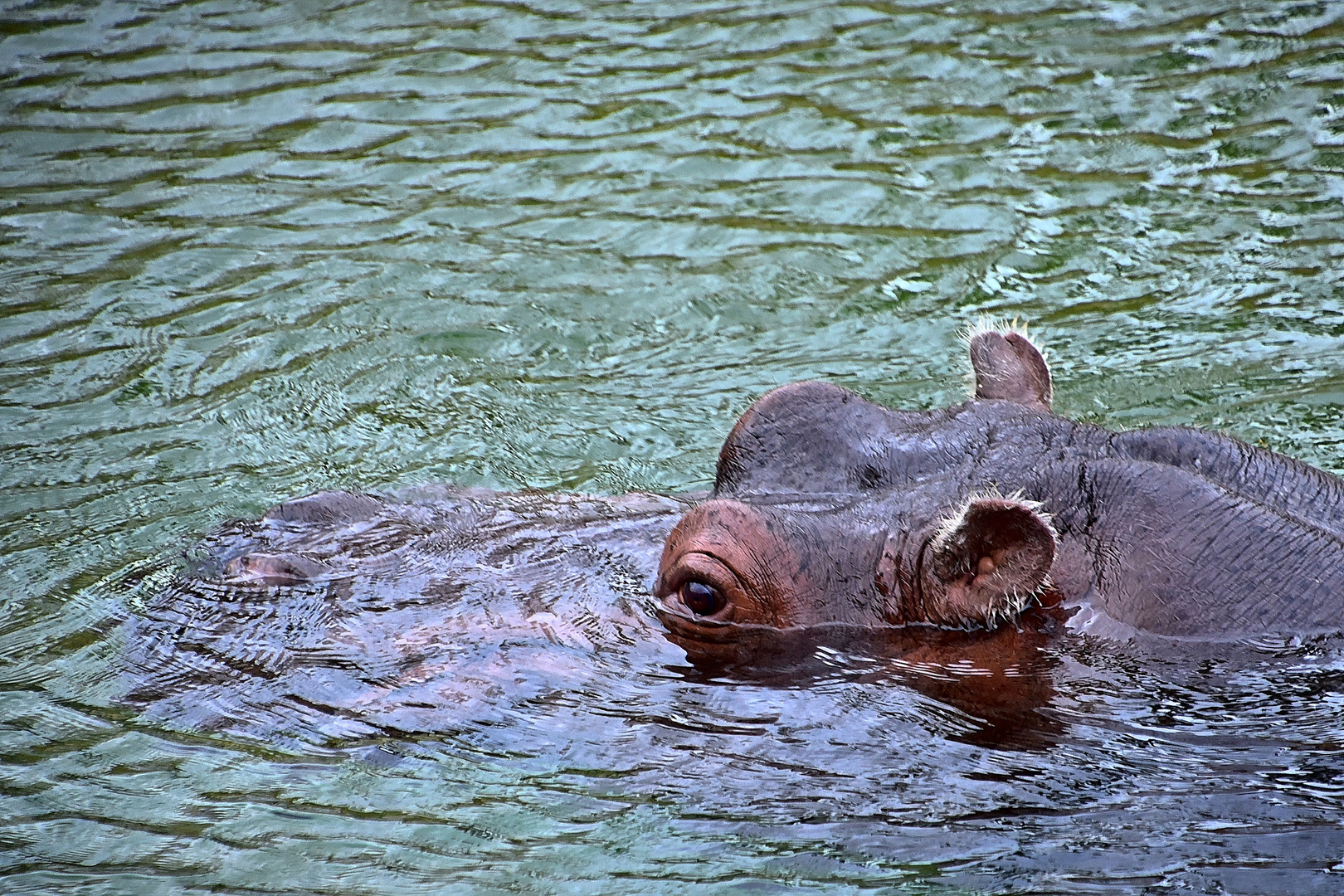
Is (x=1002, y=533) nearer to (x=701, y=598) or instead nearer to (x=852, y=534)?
(x=852, y=534)

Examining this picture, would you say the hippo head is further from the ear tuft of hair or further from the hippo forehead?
the ear tuft of hair

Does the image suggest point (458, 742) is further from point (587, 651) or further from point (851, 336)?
point (851, 336)

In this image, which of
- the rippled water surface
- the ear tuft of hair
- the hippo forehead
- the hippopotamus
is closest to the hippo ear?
the ear tuft of hair

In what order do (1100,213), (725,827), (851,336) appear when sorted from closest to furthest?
(725,827) → (851,336) → (1100,213)

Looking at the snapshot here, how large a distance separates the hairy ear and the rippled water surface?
0.25 meters

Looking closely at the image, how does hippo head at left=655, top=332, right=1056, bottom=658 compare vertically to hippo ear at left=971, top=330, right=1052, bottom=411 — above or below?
below

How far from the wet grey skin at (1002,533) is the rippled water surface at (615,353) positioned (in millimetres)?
159

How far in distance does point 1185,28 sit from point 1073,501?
785cm

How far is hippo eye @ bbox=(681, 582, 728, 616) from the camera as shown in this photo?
4.48 m

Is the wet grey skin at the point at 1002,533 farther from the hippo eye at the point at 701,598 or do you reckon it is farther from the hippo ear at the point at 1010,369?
the hippo ear at the point at 1010,369

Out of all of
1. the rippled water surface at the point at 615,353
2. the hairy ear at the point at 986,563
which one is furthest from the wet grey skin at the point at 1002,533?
the rippled water surface at the point at 615,353

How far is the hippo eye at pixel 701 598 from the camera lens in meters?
4.48

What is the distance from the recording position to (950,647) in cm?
442

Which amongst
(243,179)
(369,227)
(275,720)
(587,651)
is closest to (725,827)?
(587,651)
